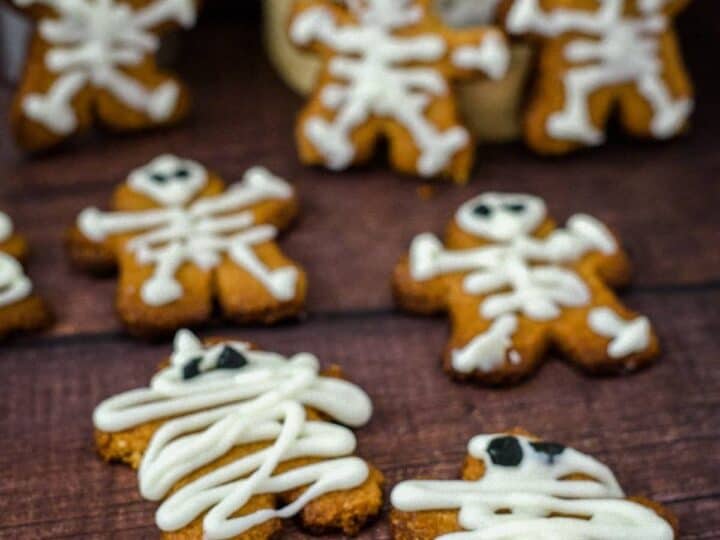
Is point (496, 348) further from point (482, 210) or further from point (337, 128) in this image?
point (337, 128)

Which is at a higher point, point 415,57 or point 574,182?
point 415,57

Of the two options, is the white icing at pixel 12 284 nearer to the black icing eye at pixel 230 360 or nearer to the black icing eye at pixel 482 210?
the black icing eye at pixel 230 360

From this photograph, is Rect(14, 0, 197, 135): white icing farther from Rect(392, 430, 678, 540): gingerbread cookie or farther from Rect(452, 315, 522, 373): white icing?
Rect(392, 430, 678, 540): gingerbread cookie

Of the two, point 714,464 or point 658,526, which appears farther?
point 714,464

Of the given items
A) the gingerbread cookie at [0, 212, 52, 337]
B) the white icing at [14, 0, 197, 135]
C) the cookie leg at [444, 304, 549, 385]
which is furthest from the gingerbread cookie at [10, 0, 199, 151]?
the cookie leg at [444, 304, 549, 385]

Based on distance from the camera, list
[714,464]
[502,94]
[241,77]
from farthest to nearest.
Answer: [241,77]
[502,94]
[714,464]

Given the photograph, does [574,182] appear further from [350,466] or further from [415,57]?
[350,466]

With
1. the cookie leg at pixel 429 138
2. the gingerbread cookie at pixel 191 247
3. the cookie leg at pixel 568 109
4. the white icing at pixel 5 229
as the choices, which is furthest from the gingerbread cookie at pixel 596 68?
the white icing at pixel 5 229

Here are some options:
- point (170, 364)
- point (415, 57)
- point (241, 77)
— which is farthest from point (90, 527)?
point (241, 77)
